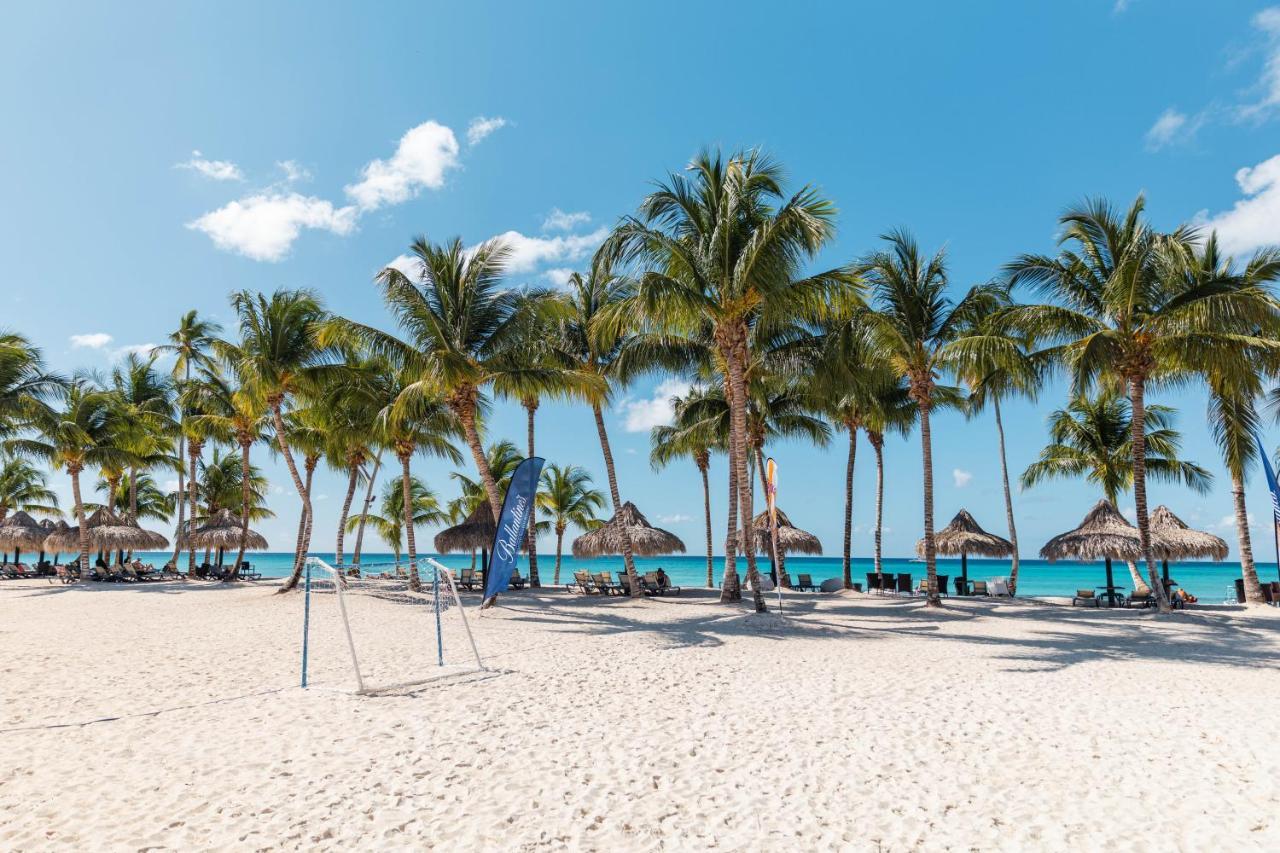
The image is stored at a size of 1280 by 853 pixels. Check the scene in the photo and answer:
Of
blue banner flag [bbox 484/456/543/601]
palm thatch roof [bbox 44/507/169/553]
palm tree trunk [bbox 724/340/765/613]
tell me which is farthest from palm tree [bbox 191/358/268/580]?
palm tree trunk [bbox 724/340/765/613]

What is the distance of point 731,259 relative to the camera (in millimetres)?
14719

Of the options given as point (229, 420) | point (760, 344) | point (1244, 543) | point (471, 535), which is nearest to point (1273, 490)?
point (1244, 543)

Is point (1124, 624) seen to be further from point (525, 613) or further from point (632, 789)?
point (632, 789)

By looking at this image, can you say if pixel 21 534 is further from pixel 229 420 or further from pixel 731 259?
pixel 731 259

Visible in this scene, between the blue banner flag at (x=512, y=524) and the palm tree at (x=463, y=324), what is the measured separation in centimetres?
375

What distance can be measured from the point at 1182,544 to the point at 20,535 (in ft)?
135

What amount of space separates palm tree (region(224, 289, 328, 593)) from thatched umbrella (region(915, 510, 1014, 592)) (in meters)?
18.2

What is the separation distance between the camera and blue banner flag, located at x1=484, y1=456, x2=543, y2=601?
12742 mm

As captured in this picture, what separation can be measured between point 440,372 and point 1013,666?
473 inches

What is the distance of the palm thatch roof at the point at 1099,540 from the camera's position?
749 inches

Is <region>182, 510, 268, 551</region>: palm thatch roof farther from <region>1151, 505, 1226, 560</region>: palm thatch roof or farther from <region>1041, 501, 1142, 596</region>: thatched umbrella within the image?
<region>1151, 505, 1226, 560</region>: palm thatch roof

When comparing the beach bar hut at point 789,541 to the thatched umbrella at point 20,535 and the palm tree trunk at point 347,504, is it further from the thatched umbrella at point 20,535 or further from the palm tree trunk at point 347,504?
the thatched umbrella at point 20,535

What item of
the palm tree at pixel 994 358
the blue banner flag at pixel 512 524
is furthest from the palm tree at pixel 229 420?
the palm tree at pixel 994 358

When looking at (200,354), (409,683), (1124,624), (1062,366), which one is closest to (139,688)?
(409,683)
